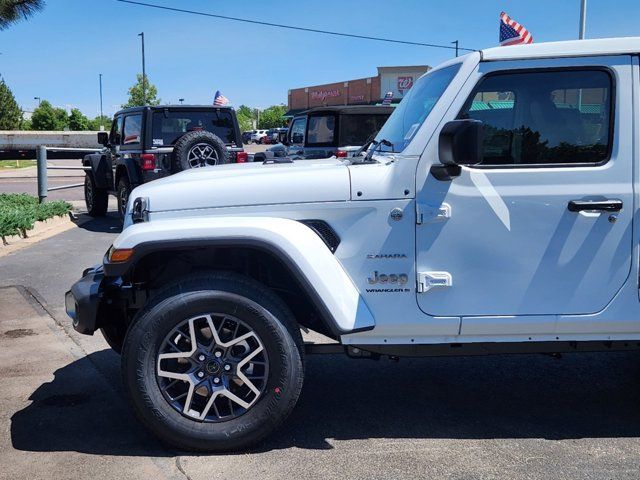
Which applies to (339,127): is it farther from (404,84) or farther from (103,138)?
(404,84)

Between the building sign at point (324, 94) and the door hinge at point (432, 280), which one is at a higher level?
the building sign at point (324, 94)

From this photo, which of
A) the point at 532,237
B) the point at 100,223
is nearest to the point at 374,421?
the point at 532,237

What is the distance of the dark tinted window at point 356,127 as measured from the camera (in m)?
13.6

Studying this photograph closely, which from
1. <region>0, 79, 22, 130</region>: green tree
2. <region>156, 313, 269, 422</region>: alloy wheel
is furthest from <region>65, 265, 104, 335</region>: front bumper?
<region>0, 79, 22, 130</region>: green tree

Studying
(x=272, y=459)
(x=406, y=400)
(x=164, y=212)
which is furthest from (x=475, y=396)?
(x=164, y=212)

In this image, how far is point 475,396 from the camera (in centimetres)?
437

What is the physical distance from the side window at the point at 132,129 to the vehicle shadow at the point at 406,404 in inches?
267

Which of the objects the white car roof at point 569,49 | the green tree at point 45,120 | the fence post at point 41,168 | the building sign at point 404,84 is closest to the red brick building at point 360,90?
the building sign at point 404,84

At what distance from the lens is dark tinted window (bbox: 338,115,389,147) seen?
1365cm

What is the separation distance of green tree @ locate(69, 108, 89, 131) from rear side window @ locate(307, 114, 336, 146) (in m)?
59.4

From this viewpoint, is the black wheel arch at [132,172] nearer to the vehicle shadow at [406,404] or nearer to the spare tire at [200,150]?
the spare tire at [200,150]

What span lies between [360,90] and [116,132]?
5218 cm

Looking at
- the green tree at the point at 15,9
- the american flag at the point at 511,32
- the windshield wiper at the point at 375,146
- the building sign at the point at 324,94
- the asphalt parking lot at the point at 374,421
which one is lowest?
the asphalt parking lot at the point at 374,421

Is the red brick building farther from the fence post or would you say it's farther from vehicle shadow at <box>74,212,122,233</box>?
the fence post
